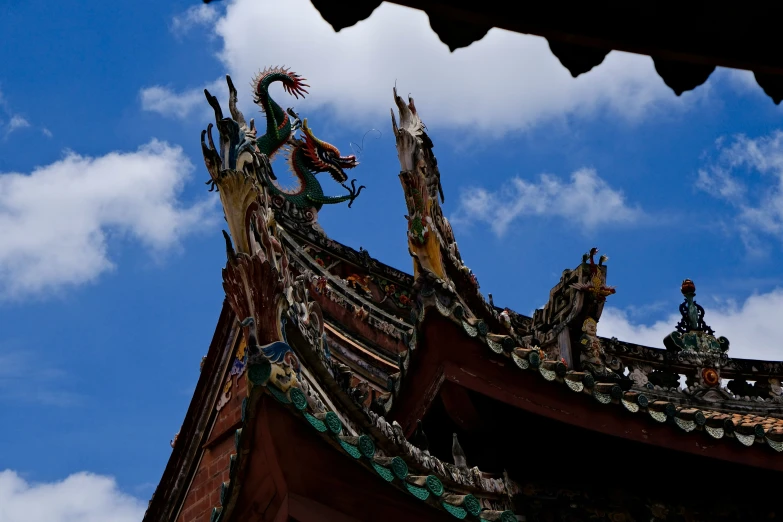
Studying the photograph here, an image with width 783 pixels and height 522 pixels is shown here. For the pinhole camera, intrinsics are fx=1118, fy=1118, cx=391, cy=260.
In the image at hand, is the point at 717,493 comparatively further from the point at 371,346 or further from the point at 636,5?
the point at 636,5

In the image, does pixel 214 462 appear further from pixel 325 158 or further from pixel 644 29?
pixel 644 29

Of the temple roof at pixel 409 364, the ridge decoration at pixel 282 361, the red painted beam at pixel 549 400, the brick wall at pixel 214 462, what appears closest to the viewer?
the ridge decoration at pixel 282 361

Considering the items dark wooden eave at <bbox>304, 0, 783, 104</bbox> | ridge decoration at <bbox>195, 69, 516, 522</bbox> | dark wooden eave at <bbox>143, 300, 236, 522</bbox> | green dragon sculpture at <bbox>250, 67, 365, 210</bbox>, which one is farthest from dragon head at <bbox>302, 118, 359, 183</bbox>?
dark wooden eave at <bbox>304, 0, 783, 104</bbox>

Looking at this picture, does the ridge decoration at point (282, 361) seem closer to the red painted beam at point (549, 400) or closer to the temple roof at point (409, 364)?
the temple roof at point (409, 364)

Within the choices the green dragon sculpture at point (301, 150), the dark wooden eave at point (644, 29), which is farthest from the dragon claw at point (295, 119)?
the dark wooden eave at point (644, 29)

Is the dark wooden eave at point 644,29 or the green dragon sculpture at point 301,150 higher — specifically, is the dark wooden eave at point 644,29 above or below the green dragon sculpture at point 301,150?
below

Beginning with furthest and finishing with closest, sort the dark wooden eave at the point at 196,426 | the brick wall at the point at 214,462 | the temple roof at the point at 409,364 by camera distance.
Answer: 1. the dark wooden eave at the point at 196,426
2. the brick wall at the point at 214,462
3. the temple roof at the point at 409,364

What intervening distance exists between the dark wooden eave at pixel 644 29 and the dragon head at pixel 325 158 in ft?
32.6

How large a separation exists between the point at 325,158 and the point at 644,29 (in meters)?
10.2

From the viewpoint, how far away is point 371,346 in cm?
1014

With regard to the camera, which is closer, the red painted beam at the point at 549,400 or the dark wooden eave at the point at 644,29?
the dark wooden eave at the point at 644,29

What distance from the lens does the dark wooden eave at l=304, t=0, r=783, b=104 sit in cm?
265

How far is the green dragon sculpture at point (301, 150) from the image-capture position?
40.5 ft

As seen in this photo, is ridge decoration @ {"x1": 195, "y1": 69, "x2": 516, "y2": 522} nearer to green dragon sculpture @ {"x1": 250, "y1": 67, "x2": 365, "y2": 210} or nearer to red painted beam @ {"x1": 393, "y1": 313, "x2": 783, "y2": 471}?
red painted beam @ {"x1": 393, "y1": 313, "x2": 783, "y2": 471}
